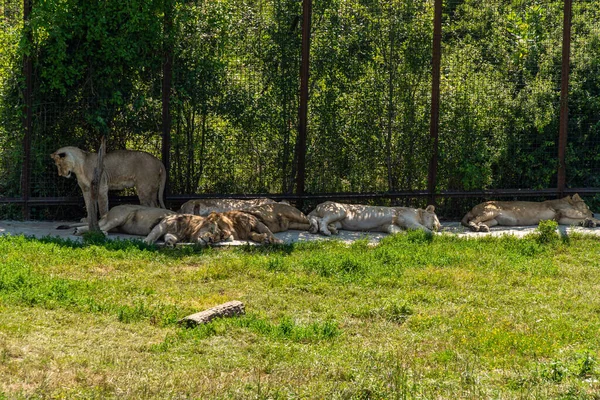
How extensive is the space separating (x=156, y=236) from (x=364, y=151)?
435 centimetres

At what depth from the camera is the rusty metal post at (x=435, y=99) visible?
16.8 m

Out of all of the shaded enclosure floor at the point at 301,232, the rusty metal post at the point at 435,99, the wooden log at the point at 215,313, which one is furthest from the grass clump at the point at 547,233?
the wooden log at the point at 215,313

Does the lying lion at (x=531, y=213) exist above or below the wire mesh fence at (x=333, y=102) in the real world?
below

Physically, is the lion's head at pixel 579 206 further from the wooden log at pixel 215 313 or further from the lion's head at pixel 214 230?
the wooden log at pixel 215 313

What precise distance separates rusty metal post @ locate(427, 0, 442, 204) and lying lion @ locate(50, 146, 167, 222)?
14.7 ft

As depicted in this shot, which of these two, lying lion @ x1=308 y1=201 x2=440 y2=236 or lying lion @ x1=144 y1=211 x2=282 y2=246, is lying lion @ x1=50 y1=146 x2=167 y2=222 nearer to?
→ lying lion @ x1=144 y1=211 x2=282 y2=246

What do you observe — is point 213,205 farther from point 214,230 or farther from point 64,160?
point 64,160

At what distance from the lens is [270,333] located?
10008mm

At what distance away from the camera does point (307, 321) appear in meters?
10.6

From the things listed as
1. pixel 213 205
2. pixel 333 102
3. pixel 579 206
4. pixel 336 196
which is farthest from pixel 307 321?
pixel 579 206

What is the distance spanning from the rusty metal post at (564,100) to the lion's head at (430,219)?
2.90 metres

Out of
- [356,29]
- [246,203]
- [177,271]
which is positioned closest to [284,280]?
[177,271]

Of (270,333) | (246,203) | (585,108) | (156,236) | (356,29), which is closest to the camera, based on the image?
(270,333)

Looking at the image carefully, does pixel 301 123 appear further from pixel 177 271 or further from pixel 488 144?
pixel 177 271
